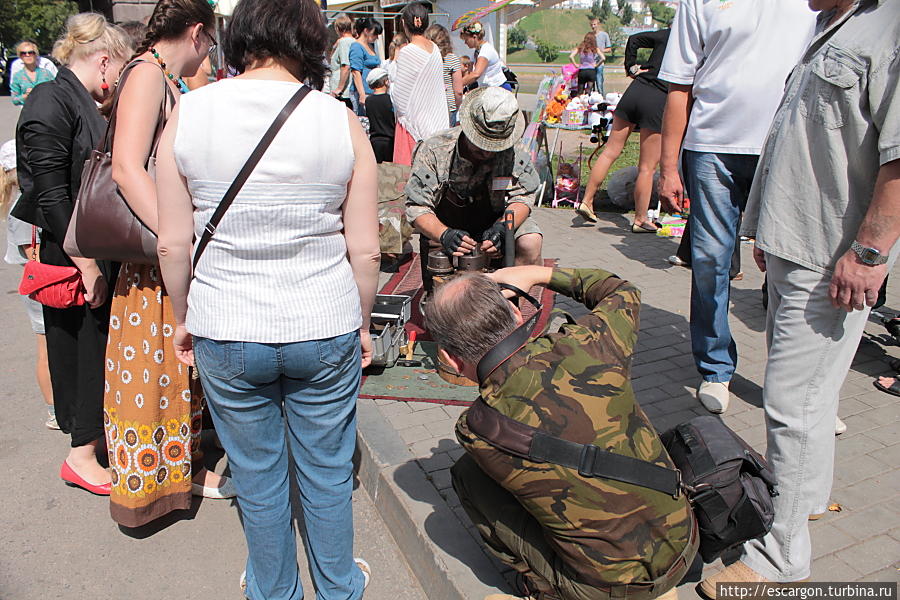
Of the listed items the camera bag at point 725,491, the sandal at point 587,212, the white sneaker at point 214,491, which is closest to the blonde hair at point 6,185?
the white sneaker at point 214,491

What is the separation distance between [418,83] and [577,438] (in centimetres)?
499

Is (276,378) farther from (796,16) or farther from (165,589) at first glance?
(796,16)

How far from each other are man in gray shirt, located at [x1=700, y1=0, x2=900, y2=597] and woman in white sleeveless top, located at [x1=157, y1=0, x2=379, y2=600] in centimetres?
130

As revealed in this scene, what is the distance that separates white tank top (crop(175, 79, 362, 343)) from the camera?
1762 mm

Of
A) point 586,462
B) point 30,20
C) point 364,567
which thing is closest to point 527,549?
point 586,462

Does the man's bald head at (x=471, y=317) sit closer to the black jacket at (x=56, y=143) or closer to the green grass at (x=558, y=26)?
the black jacket at (x=56, y=143)

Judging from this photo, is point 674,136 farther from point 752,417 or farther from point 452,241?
point 752,417

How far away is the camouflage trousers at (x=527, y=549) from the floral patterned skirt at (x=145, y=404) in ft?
3.78

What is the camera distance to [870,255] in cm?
198

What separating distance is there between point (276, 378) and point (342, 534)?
639 mm

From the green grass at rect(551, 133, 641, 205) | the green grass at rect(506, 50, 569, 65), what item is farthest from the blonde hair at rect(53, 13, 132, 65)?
the green grass at rect(506, 50, 569, 65)

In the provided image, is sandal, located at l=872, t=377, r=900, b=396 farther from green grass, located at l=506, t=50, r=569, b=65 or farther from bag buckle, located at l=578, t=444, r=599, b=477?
green grass, located at l=506, t=50, r=569, b=65

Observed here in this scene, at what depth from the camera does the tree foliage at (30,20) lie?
32906 millimetres

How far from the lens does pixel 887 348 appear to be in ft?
13.8
